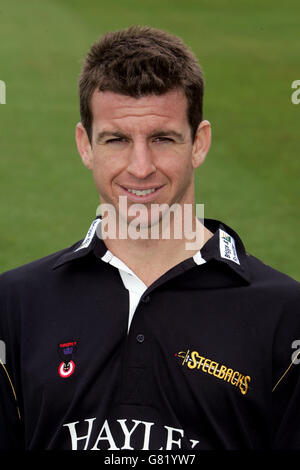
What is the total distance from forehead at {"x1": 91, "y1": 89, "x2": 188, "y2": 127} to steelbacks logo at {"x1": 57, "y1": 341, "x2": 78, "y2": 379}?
0.86 metres

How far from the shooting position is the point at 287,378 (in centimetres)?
303

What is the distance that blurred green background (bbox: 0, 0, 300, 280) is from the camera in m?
8.95

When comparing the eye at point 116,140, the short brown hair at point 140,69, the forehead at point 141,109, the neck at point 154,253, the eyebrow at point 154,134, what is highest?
the short brown hair at point 140,69

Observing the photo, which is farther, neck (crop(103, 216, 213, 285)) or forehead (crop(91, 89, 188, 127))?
neck (crop(103, 216, 213, 285))

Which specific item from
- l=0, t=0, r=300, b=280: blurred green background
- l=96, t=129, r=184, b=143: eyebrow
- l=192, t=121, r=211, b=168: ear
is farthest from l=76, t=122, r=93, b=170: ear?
l=0, t=0, r=300, b=280: blurred green background

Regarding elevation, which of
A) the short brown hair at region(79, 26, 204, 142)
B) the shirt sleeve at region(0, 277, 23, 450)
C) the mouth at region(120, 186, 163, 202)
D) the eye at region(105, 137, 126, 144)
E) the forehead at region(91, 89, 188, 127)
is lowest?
the shirt sleeve at region(0, 277, 23, 450)

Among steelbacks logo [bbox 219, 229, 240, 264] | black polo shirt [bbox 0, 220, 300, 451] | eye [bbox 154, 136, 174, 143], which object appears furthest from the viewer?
steelbacks logo [bbox 219, 229, 240, 264]

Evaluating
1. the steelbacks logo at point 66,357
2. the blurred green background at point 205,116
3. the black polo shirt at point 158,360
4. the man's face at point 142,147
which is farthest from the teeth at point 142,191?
the blurred green background at point 205,116

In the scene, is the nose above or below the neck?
above

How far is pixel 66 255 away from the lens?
10.7ft

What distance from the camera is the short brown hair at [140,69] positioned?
3064 millimetres

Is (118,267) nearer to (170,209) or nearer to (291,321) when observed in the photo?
(170,209)

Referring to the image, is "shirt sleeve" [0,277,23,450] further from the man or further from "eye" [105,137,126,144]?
"eye" [105,137,126,144]

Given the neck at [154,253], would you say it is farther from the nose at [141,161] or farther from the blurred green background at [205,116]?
the blurred green background at [205,116]
